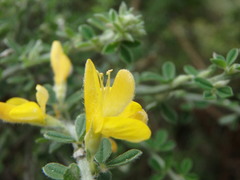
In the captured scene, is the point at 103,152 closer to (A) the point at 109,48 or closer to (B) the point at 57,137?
(B) the point at 57,137

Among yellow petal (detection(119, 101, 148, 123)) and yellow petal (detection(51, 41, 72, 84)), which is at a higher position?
yellow petal (detection(51, 41, 72, 84))

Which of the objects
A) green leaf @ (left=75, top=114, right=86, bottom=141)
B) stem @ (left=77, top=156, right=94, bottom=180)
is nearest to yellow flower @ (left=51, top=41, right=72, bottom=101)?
green leaf @ (left=75, top=114, right=86, bottom=141)

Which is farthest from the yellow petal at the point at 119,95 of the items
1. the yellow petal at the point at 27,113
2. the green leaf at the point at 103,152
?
the yellow petal at the point at 27,113

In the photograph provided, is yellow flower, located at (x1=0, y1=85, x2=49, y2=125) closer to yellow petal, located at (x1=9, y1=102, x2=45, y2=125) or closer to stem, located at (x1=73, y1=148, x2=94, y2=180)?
yellow petal, located at (x1=9, y1=102, x2=45, y2=125)

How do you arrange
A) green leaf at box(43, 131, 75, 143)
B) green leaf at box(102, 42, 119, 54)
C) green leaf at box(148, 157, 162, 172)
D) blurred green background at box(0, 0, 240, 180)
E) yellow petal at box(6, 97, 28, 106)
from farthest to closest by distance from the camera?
blurred green background at box(0, 0, 240, 180) → green leaf at box(148, 157, 162, 172) → green leaf at box(102, 42, 119, 54) → yellow petal at box(6, 97, 28, 106) → green leaf at box(43, 131, 75, 143)

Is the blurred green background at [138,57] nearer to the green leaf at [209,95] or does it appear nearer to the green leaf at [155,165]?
the green leaf at [155,165]

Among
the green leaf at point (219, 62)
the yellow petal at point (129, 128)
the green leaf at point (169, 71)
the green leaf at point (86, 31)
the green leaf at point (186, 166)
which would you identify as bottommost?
the green leaf at point (186, 166)
